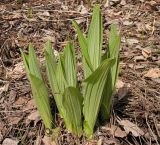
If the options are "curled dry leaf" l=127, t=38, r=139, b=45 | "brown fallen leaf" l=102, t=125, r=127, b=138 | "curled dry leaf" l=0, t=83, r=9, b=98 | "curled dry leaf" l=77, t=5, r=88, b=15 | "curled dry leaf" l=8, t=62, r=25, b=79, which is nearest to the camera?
"brown fallen leaf" l=102, t=125, r=127, b=138

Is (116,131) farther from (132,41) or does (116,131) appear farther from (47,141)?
(132,41)

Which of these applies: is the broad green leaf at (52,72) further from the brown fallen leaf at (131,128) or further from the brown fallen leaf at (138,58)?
the brown fallen leaf at (138,58)

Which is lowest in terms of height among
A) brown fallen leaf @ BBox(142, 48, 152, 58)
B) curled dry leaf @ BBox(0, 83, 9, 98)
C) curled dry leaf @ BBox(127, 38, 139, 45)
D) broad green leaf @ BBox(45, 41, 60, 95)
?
curled dry leaf @ BBox(0, 83, 9, 98)

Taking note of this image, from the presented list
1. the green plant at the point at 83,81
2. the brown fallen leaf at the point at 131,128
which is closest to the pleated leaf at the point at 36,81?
the green plant at the point at 83,81

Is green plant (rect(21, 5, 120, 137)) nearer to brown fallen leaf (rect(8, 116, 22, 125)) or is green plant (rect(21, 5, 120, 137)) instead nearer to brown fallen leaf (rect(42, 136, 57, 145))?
brown fallen leaf (rect(42, 136, 57, 145))

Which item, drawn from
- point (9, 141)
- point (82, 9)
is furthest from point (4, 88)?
point (82, 9)

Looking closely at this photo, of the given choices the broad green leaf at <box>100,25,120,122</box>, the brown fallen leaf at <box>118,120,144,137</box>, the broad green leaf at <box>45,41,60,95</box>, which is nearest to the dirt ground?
the brown fallen leaf at <box>118,120,144,137</box>
